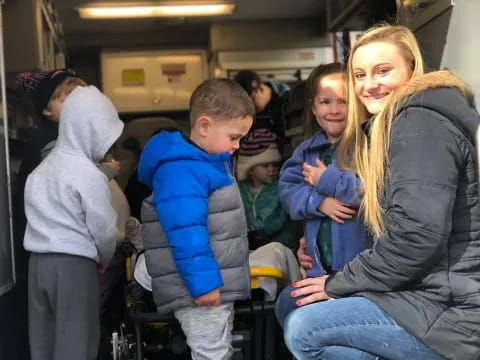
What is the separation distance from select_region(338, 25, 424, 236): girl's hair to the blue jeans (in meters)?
0.25

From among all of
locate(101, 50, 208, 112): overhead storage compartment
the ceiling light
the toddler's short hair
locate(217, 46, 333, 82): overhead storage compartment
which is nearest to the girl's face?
the toddler's short hair

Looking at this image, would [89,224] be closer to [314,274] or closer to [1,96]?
[1,96]

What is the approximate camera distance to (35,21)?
11.1ft

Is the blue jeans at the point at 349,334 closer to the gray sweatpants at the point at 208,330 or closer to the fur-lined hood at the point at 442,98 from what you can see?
the gray sweatpants at the point at 208,330

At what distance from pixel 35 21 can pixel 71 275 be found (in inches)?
71.5

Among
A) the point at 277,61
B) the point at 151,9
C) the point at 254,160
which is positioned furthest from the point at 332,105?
the point at 277,61

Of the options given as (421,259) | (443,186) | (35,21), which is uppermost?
(35,21)

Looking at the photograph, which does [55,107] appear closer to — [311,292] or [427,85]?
[311,292]

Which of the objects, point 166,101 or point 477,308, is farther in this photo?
point 166,101

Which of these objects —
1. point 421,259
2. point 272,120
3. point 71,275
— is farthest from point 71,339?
point 272,120

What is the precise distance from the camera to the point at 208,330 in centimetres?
209

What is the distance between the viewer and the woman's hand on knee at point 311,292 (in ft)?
6.15

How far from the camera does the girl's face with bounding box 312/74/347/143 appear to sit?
2.32m

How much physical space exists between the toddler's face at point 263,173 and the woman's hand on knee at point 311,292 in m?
1.36
